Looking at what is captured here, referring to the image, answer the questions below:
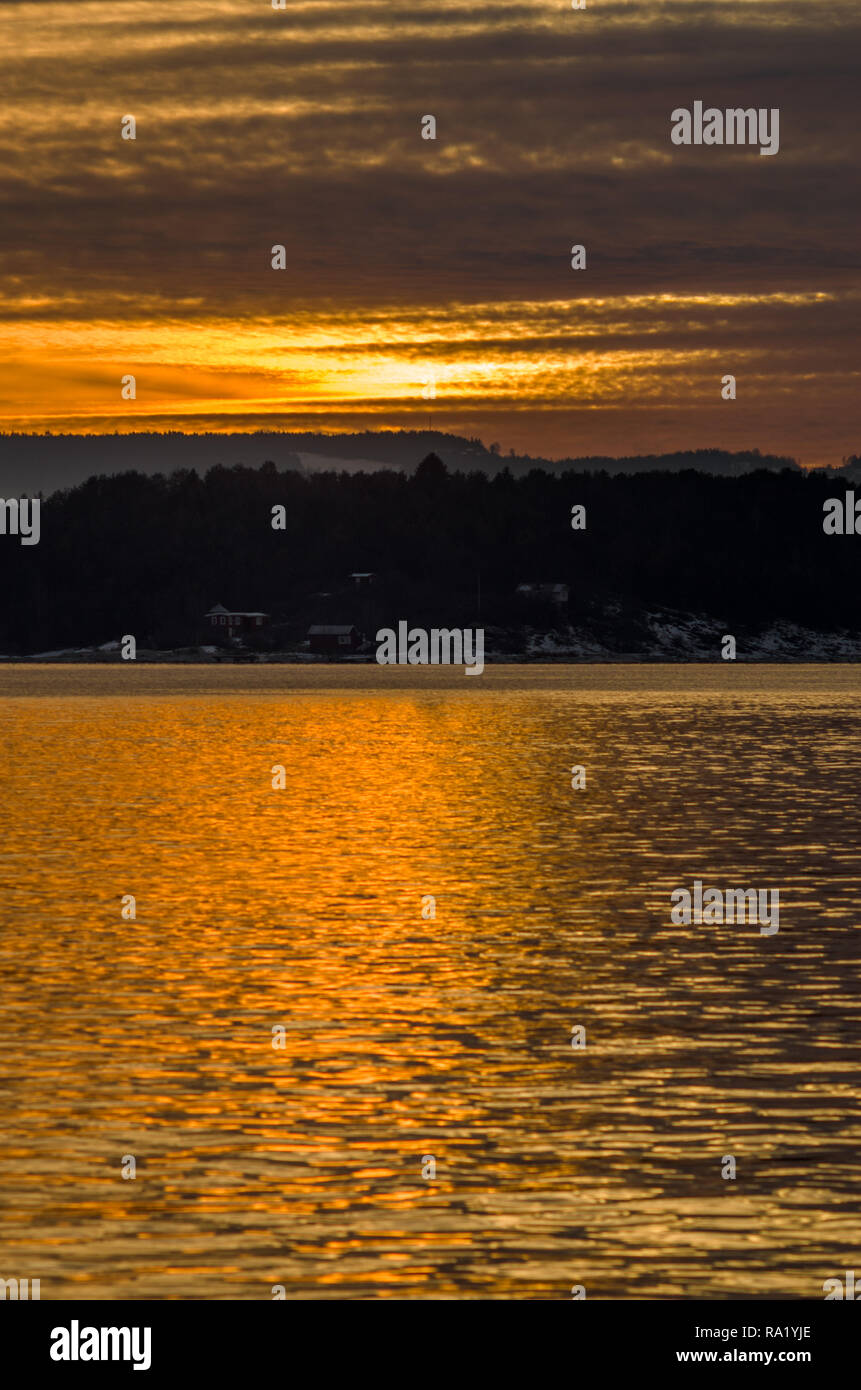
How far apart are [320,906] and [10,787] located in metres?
35.4

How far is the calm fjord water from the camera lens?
17.3 m

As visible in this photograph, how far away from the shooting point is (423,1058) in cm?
2494

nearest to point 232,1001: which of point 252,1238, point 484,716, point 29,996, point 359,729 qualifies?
point 29,996

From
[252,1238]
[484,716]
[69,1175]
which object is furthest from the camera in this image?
[484,716]

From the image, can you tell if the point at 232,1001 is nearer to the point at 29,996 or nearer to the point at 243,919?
the point at 29,996

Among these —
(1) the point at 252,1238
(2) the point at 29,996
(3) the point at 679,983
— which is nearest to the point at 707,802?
(3) the point at 679,983

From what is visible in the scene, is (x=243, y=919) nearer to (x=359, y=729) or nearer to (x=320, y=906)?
(x=320, y=906)

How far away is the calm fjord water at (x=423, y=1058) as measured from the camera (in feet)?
56.9

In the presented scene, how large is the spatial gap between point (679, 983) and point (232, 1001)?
707 centimetres

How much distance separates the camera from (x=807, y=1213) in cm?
1830

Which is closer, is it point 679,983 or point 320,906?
point 679,983

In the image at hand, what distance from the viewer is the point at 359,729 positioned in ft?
423
